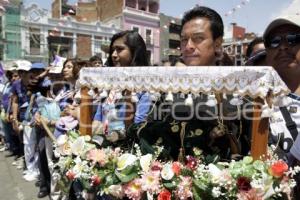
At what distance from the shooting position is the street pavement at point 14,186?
4766 millimetres

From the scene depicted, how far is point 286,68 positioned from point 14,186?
4.43m

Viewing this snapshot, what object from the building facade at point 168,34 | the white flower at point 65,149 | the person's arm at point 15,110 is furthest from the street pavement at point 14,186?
the building facade at point 168,34

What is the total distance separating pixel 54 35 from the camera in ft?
92.3

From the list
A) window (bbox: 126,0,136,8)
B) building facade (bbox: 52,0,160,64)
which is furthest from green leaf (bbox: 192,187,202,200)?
window (bbox: 126,0,136,8)

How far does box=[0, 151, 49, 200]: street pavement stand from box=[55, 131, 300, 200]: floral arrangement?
112 inches

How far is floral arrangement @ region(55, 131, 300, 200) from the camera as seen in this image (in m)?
1.71

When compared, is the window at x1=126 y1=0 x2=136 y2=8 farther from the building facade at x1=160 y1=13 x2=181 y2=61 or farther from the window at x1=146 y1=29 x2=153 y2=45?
the building facade at x1=160 y1=13 x2=181 y2=61

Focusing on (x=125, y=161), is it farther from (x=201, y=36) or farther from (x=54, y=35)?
(x=54, y=35)

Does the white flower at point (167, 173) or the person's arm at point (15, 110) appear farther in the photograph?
the person's arm at point (15, 110)

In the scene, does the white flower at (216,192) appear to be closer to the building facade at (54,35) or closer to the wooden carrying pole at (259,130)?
the wooden carrying pole at (259,130)

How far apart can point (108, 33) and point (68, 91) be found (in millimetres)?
27412

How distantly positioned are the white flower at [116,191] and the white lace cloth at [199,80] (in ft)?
1.87

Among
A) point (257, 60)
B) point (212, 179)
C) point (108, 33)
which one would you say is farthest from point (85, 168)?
point (108, 33)

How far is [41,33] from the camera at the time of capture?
27.5 m
